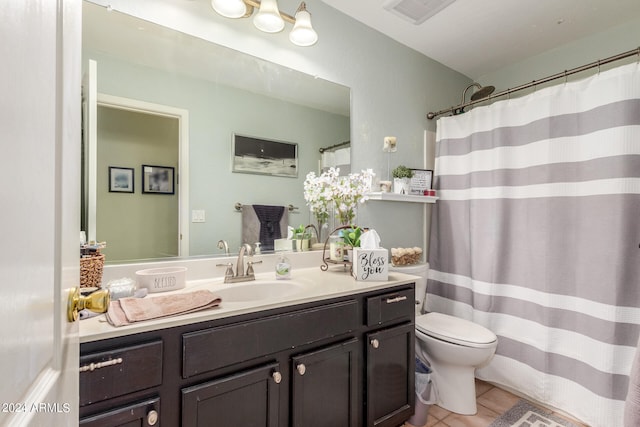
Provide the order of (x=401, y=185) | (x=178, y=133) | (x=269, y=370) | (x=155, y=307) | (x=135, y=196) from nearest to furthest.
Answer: (x=155, y=307) → (x=269, y=370) → (x=135, y=196) → (x=178, y=133) → (x=401, y=185)

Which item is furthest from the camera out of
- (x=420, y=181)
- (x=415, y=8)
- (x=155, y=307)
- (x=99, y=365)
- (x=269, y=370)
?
(x=420, y=181)

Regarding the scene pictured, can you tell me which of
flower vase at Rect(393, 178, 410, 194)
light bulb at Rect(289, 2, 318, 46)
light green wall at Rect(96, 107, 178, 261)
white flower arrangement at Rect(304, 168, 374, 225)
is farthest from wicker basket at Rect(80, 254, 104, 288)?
flower vase at Rect(393, 178, 410, 194)

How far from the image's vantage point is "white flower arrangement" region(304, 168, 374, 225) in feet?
6.18

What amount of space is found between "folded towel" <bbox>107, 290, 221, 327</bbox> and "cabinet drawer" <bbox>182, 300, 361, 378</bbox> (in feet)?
0.30

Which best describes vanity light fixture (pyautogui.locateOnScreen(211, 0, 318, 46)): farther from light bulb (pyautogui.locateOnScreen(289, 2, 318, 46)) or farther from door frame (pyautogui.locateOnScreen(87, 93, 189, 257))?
door frame (pyautogui.locateOnScreen(87, 93, 189, 257))

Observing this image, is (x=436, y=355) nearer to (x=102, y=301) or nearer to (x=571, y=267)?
(x=571, y=267)

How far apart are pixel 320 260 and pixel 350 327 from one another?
63 cm

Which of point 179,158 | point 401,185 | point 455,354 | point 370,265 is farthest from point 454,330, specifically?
point 179,158

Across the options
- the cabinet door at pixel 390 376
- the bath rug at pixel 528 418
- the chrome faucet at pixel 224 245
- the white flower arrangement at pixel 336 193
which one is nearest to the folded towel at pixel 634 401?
the bath rug at pixel 528 418

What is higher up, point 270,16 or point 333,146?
point 270,16

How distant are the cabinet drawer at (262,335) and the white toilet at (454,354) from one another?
681mm

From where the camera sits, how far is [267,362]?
3.78 feet

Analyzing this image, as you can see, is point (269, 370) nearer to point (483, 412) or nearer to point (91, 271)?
point (91, 271)

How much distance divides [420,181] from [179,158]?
1.75 metres
